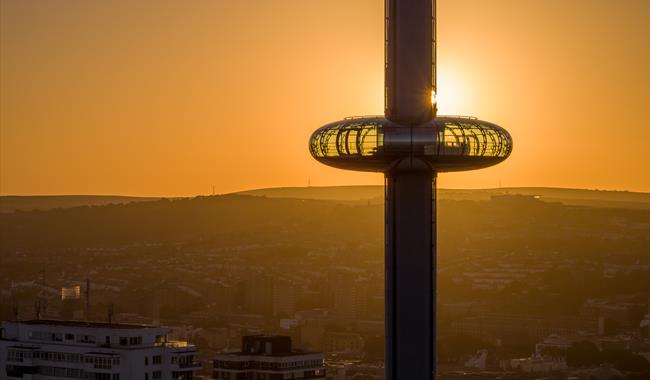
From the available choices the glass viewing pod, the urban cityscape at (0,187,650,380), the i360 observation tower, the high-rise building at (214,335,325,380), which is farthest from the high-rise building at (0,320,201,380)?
the urban cityscape at (0,187,650,380)

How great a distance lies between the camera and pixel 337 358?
97.1m

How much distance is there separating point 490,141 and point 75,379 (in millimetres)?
20143

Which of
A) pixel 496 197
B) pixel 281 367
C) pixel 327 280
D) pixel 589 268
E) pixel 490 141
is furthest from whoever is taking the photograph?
pixel 496 197

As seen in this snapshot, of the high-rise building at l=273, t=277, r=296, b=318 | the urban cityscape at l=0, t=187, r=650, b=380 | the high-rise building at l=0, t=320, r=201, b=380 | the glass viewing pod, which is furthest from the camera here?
the high-rise building at l=273, t=277, r=296, b=318

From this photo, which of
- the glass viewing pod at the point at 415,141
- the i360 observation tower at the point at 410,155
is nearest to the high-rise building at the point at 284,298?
the i360 observation tower at the point at 410,155

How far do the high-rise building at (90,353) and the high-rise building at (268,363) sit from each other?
444 centimetres

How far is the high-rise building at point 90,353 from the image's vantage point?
161 ft

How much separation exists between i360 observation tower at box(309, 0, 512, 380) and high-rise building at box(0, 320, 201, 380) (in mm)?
17953

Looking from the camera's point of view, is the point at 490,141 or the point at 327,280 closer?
the point at 490,141

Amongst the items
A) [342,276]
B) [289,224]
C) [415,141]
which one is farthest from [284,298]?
[415,141]

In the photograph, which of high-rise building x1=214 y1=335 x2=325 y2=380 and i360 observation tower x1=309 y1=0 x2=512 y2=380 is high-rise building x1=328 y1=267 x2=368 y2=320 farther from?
i360 observation tower x1=309 y1=0 x2=512 y2=380

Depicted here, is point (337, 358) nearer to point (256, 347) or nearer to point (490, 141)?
point (256, 347)

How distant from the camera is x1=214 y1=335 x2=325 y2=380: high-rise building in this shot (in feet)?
184

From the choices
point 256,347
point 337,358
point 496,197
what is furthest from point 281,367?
point 496,197
